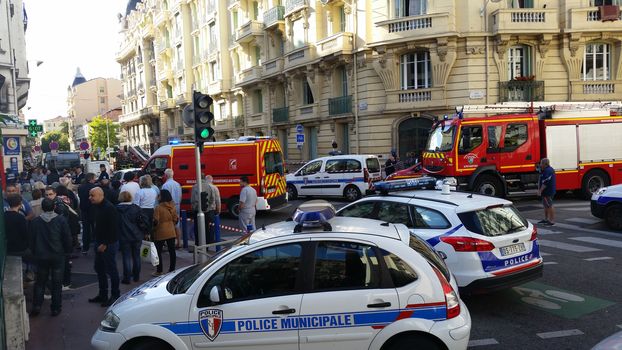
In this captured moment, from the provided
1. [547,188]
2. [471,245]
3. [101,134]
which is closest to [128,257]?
[471,245]

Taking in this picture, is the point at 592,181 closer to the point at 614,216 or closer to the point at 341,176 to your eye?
the point at 614,216

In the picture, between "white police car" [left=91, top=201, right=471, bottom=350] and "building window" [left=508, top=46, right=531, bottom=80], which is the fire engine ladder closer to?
"building window" [left=508, top=46, right=531, bottom=80]

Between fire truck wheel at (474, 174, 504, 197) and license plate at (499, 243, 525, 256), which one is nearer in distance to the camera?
license plate at (499, 243, 525, 256)

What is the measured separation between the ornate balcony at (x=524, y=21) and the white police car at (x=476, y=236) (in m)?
17.9

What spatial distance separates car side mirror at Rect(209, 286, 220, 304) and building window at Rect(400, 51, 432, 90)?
68.2 feet

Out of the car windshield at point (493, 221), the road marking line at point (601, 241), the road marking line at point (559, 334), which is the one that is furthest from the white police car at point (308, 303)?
the road marking line at point (601, 241)

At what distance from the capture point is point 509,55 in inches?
905

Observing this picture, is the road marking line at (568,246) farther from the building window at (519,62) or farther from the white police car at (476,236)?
the building window at (519,62)

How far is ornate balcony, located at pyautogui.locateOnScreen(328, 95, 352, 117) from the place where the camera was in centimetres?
2583

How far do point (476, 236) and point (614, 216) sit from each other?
747 centimetres

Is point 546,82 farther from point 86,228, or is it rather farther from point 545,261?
point 86,228

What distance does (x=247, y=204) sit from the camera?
10.9m

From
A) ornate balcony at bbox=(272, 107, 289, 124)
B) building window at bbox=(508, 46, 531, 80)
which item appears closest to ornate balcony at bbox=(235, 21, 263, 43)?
ornate balcony at bbox=(272, 107, 289, 124)

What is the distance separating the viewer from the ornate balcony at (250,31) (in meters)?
34.1
